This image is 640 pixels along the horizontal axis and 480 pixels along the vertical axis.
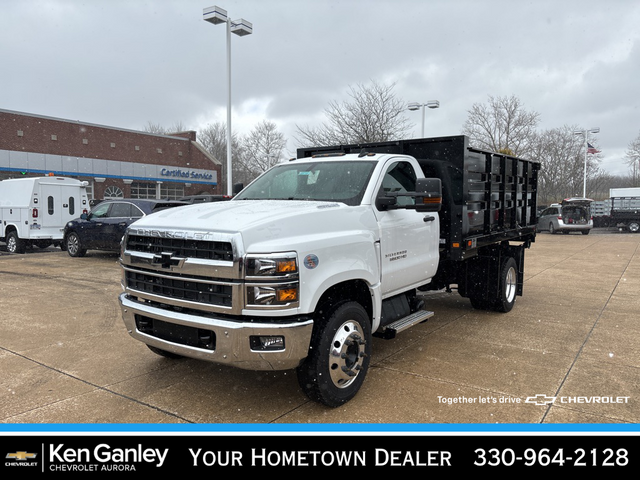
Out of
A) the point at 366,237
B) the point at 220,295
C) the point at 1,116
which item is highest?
the point at 1,116

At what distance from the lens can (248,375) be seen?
4.68m

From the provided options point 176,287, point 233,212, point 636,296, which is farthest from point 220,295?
point 636,296

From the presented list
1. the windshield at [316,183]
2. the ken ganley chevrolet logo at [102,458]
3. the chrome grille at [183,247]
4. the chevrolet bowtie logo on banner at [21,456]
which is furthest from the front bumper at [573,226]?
the chevrolet bowtie logo on banner at [21,456]

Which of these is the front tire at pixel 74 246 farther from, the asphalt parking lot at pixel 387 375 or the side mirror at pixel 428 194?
the side mirror at pixel 428 194

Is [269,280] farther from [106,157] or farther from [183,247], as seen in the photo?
[106,157]

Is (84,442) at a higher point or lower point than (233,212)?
lower

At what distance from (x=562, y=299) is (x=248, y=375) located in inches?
241

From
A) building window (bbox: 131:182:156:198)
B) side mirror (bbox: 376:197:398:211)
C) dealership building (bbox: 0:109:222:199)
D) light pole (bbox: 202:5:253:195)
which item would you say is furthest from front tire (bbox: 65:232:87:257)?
building window (bbox: 131:182:156:198)

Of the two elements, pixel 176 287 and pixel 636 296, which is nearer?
pixel 176 287

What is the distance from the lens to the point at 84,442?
10.8 ft

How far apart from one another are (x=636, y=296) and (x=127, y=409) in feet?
28.4

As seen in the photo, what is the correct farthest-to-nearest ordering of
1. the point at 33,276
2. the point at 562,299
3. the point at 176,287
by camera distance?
the point at 33,276
the point at 562,299
the point at 176,287

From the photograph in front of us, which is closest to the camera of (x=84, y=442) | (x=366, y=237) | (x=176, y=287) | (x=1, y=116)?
(x=84, y=442)

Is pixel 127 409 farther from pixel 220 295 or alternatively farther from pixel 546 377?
pixel 546 377
